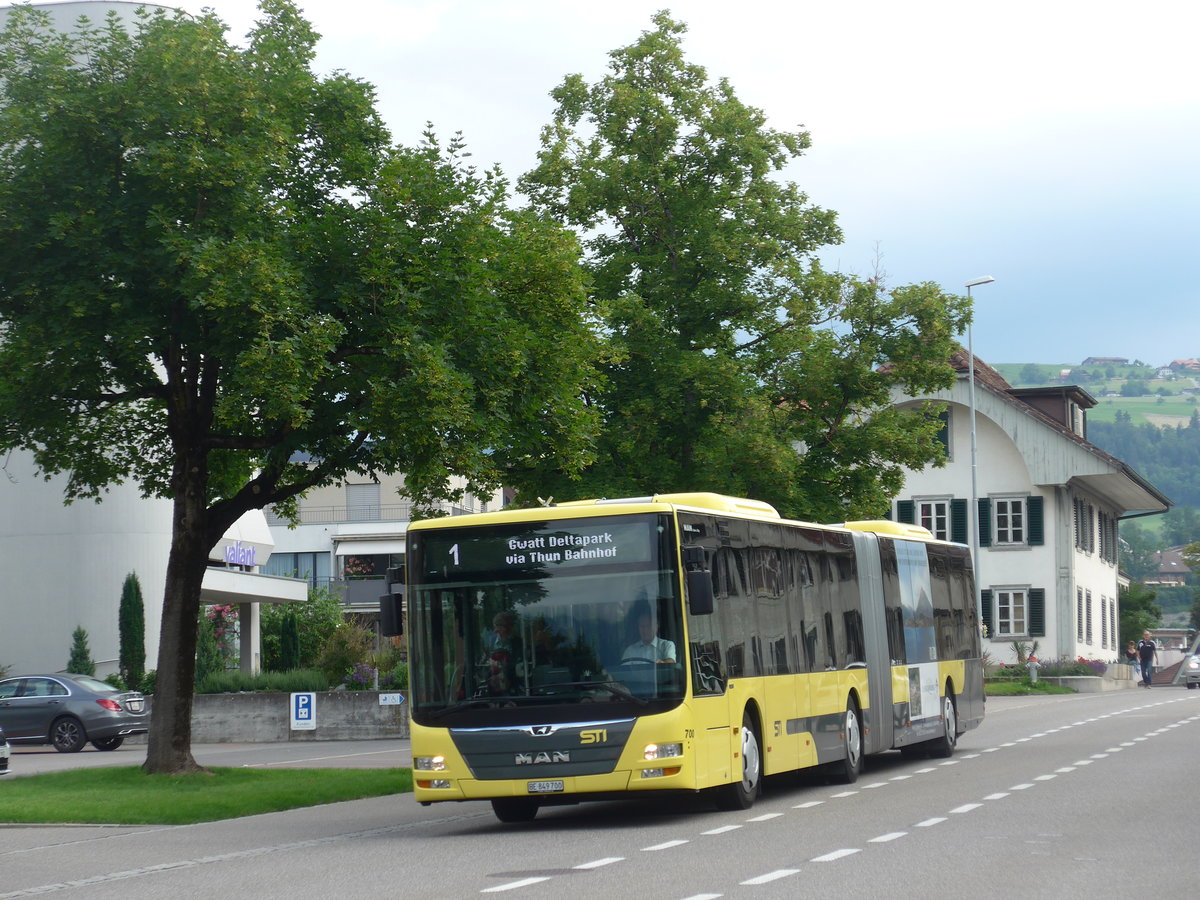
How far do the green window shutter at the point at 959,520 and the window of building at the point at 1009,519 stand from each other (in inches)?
43.2

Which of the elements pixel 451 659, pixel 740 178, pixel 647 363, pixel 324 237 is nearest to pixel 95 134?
pixel 324 237

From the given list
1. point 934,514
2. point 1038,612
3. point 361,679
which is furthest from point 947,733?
point 934,514

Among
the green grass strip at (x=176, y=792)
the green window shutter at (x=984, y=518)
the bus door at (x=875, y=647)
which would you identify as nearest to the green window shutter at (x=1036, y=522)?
the green window shutter at (x=984, y=518)

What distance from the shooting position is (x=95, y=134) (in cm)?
1936

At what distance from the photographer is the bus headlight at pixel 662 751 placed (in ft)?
49.4

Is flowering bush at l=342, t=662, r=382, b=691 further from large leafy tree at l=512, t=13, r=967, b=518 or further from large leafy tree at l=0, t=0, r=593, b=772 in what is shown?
large leafy tree at l=0, t=0, r=593, b=772

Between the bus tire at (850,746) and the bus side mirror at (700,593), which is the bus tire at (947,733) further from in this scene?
the bus side mirror at (700,593)

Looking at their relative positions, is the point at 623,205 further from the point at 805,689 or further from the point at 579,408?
the point at 805,689

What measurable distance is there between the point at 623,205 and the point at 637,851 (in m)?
18.6

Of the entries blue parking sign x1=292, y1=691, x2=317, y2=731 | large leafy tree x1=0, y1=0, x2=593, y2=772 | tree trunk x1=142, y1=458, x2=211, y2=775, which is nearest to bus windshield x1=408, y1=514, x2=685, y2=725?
large leafy tree x1=0, y1=0, x2=593, y2=772

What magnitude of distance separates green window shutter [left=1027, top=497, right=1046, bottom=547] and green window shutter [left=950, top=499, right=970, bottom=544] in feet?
7.46

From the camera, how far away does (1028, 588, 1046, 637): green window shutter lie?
206 ft

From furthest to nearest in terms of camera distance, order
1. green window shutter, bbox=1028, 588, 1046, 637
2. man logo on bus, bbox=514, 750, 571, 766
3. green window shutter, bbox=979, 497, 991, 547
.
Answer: green window shutter, bbox=979, 497, 991, 547
green window shutter, bbox=1028, 588, 1046, 637
man logo on bus, bbox=514, 750, 571, 766

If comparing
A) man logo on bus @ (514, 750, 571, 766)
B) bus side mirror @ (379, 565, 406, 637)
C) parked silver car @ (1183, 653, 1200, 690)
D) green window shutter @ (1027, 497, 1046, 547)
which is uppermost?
green window shutter @ (1027, 497, 1046, 547)
